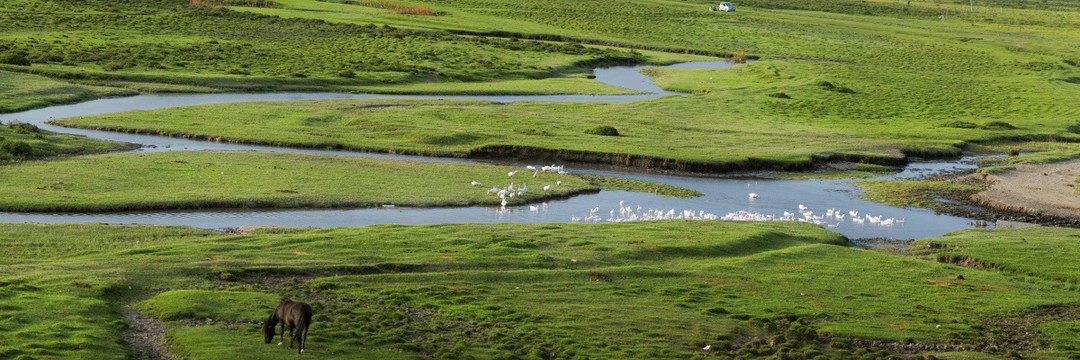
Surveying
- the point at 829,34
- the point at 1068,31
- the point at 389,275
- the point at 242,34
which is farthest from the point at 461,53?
the point at 1068,31

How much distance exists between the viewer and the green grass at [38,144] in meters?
47.0

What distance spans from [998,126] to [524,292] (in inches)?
2203

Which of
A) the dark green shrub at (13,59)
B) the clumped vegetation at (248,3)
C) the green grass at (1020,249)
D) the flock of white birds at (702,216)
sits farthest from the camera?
the clumped vegetation at (248,3)

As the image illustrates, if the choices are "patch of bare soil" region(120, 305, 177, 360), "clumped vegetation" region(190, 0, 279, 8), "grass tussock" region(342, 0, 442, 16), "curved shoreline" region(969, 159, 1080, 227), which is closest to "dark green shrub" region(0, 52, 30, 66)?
"clumped vegetation" region(190, 0, 279, 8)

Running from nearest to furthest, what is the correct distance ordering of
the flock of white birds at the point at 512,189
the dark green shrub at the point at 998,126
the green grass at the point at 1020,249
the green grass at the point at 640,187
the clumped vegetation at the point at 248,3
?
the green grass at the point at 1020,249
the flock of white birds at the point at 512,189
the green grass at the point at 640,187
the dark green shrub at the point at 998,126
the clumped vegetation at the point at 248,3

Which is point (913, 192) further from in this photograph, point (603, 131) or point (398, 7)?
point (398, 7)

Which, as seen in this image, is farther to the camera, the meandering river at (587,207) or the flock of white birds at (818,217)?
the flock of white birds at (818,217)

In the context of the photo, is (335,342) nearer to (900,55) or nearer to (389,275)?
(389,275)

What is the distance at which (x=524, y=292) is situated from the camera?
28.8 meters

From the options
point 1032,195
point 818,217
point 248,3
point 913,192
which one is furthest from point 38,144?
point 248,3

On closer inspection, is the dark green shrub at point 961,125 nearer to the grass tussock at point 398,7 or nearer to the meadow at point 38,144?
the meadow at point 38,144

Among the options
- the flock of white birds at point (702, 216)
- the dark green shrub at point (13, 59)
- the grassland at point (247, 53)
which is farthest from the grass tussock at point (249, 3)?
the flock of white birds at point (702, 216)

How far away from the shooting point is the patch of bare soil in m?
21.8

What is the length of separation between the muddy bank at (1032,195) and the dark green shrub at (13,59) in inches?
2380
